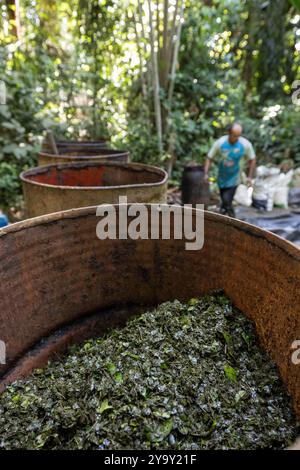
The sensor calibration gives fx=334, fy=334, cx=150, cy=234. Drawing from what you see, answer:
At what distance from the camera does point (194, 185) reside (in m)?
5.17

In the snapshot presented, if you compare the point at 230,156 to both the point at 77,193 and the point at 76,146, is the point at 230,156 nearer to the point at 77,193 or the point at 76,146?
the point at 76,146

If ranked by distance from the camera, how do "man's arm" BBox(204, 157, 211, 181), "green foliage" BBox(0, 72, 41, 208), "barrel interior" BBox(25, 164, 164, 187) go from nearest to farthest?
"barrel interior" BBox(25, 164, 164, 187), "man's arm" BBox(204, 157, 211, 181), "green foliage" BBox(0, 72, 41, 208)

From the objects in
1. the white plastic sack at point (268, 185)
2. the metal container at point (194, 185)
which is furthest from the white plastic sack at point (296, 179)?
the metal container at point (194, 185)

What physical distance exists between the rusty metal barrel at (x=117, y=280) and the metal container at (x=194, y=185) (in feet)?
10.8

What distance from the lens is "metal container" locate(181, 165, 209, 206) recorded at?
5.15 m

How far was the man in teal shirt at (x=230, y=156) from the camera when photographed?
4297mm

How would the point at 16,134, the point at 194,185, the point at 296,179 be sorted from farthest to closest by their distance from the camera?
the point at 296,179 → the point at 16,134 → the point at 194,185

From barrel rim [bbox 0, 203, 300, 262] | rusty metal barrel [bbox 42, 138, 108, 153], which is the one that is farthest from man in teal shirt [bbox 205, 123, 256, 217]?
barrel rim [bbox 0, 203, 300, 262]

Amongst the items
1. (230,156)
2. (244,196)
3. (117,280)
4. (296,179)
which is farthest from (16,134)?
(296,179)

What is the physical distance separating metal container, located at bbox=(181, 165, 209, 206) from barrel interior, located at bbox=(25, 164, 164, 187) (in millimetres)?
2265

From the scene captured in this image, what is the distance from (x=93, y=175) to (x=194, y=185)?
2397 mm

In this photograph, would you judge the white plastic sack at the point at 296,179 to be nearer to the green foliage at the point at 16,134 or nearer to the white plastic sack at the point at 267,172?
the white plastic sack at the point at 267,172

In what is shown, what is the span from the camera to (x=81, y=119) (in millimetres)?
7129

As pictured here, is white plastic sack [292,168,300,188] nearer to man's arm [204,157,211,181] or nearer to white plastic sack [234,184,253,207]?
white plastic sack [234,184,253,207]
